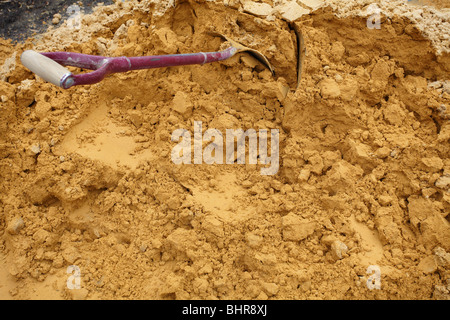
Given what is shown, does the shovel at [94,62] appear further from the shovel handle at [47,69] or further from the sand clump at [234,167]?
the sand clump at [234,167]

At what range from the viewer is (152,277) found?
172 centimetres

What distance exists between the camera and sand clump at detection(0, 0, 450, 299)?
5.56 feet

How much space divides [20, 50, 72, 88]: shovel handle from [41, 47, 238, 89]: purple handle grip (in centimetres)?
1

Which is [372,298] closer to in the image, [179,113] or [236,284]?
[236,284]

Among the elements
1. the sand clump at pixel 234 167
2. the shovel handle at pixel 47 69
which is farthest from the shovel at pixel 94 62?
the sand clump at pixel 234 167

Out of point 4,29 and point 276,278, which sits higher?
point 4,29

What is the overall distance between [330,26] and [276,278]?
1.43 metres

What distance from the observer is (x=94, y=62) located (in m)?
1.61

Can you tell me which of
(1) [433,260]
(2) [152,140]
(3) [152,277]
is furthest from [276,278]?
(2) [152,140]

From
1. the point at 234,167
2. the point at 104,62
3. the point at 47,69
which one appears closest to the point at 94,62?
the point at 104,62

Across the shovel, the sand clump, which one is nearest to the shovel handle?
the shovel

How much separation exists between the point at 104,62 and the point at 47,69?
298mm

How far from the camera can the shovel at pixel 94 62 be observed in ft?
4.34

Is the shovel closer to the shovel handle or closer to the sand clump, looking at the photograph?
the shovel handle
